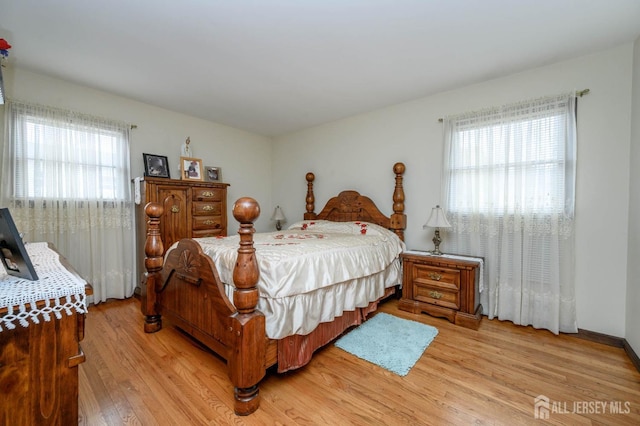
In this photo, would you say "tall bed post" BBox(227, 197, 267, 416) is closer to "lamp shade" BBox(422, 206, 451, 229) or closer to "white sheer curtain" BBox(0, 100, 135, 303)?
"lamp shade" BBox(422, 206, 451, 229)

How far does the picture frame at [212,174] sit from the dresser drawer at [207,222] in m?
0.71

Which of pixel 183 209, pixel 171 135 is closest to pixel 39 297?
pixel 183 209

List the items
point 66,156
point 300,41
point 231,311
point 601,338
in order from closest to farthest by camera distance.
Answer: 1. point 231,311
2. point 300,41
3. point 601,338
4. point 66,156

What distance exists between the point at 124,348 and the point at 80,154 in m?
2.13

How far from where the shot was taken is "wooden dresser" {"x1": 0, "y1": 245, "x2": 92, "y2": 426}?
747 mm

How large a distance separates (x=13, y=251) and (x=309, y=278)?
1.33 meters

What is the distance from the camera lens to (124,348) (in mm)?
1991

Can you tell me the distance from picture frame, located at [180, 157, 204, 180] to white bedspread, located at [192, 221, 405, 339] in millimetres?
1707

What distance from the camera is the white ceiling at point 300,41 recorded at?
1.68 meters

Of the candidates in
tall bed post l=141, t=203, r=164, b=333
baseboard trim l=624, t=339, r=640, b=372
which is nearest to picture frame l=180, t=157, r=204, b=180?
tall bed post l=141, t=203, r=164, b=333

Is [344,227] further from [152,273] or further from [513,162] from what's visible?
[152,273]

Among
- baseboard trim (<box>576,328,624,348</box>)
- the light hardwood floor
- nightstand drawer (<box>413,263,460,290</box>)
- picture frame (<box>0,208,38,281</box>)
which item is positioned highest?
picture frame (<box>0,208,38,281</box>)

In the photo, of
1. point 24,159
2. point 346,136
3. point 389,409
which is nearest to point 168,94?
point 24,159

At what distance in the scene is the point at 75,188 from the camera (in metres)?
2.75
